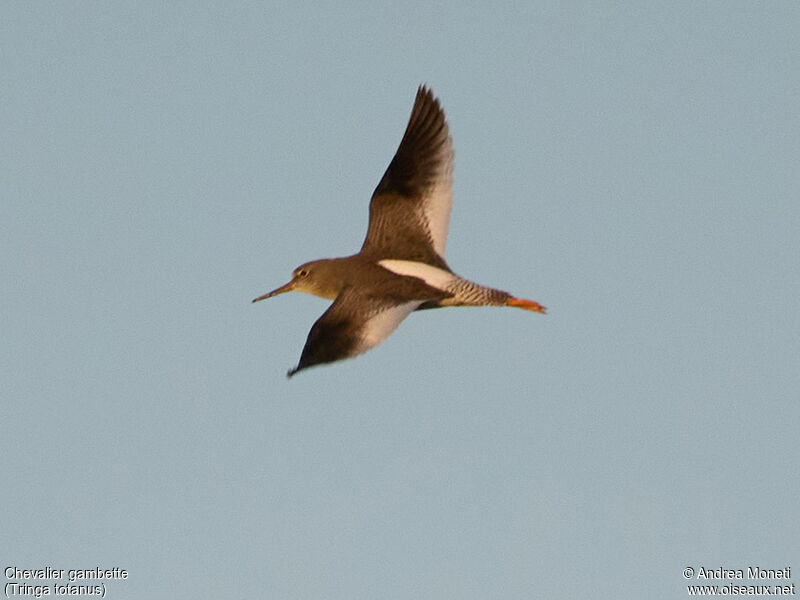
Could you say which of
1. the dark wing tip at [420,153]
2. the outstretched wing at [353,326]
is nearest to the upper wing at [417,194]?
the dark wing tip at [420,153]

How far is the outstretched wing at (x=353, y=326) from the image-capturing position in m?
14.5

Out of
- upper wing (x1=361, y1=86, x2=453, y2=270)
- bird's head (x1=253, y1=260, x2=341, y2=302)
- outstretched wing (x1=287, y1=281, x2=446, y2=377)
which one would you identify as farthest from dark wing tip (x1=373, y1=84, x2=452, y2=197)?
outstretched wing (x1=287, y1=281, x2=446, y2=377)

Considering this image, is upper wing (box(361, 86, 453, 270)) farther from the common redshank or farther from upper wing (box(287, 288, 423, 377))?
upper wing (box(287, 288, 423, 377))

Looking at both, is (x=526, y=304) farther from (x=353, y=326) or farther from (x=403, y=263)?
(x=353, y=326)

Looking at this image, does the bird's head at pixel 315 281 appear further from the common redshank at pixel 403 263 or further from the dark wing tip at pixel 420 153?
the dark wing tip at pixel 420 153

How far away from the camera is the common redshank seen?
1516 cm

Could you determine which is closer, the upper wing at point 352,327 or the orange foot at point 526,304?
the upper wing at point 352,327

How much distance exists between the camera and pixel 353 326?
14898 mm

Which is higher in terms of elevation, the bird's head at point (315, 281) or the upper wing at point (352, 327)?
the bird's head at point (315, 281)

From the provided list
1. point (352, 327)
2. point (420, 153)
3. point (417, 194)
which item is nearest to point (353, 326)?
point (352, 327)

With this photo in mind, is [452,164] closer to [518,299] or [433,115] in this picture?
[433,115]

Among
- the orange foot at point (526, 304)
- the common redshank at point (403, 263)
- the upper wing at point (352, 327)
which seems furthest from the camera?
the orange foot at point (526, 304)

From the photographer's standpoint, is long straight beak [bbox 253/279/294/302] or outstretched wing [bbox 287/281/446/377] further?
long straight beak [bbox 253/279/294/302]

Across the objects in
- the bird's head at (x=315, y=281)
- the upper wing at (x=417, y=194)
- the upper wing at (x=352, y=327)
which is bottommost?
the upper wing at (x=352, y=327)
